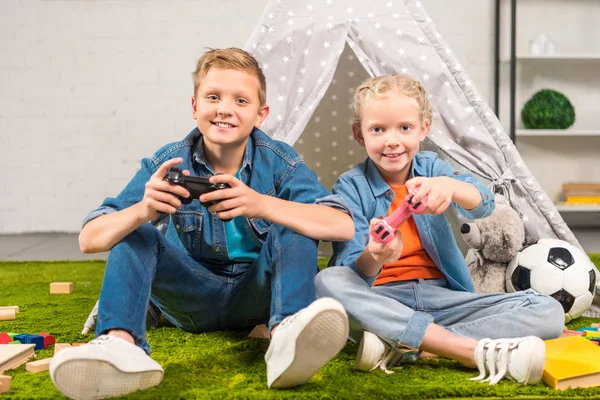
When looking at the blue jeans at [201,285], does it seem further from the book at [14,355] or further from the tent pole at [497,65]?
the tent pole at [497,65]

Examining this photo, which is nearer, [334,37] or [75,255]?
[334,37]

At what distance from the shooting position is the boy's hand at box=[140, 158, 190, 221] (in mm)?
1146

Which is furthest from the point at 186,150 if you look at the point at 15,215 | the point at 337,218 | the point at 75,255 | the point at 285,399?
the point at 15,215

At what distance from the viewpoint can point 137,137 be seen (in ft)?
12.4

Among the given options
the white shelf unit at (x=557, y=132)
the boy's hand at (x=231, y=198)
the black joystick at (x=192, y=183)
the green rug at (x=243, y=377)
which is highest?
the white shelf unit at (x=557, y=132)

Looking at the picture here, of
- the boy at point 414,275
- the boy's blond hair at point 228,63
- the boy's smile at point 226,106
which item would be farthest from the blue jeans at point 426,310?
the boy's blond hair at point 228,63

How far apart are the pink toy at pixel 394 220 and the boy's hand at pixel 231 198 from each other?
0.22m

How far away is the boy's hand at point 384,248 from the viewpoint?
124 centimetres

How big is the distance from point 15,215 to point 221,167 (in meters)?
2.72

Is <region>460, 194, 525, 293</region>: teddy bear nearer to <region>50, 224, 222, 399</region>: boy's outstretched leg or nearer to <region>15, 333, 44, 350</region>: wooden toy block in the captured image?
<region>50, 224, 222, 399</region>: boy's outstretched leg

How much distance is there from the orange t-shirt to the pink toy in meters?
0.23

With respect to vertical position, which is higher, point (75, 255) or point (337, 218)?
point (337, 218)

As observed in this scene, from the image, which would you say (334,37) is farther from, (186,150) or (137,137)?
(137,137)

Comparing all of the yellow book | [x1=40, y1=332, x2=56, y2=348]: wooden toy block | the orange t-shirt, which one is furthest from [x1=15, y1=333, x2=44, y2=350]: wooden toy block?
the yellow book
